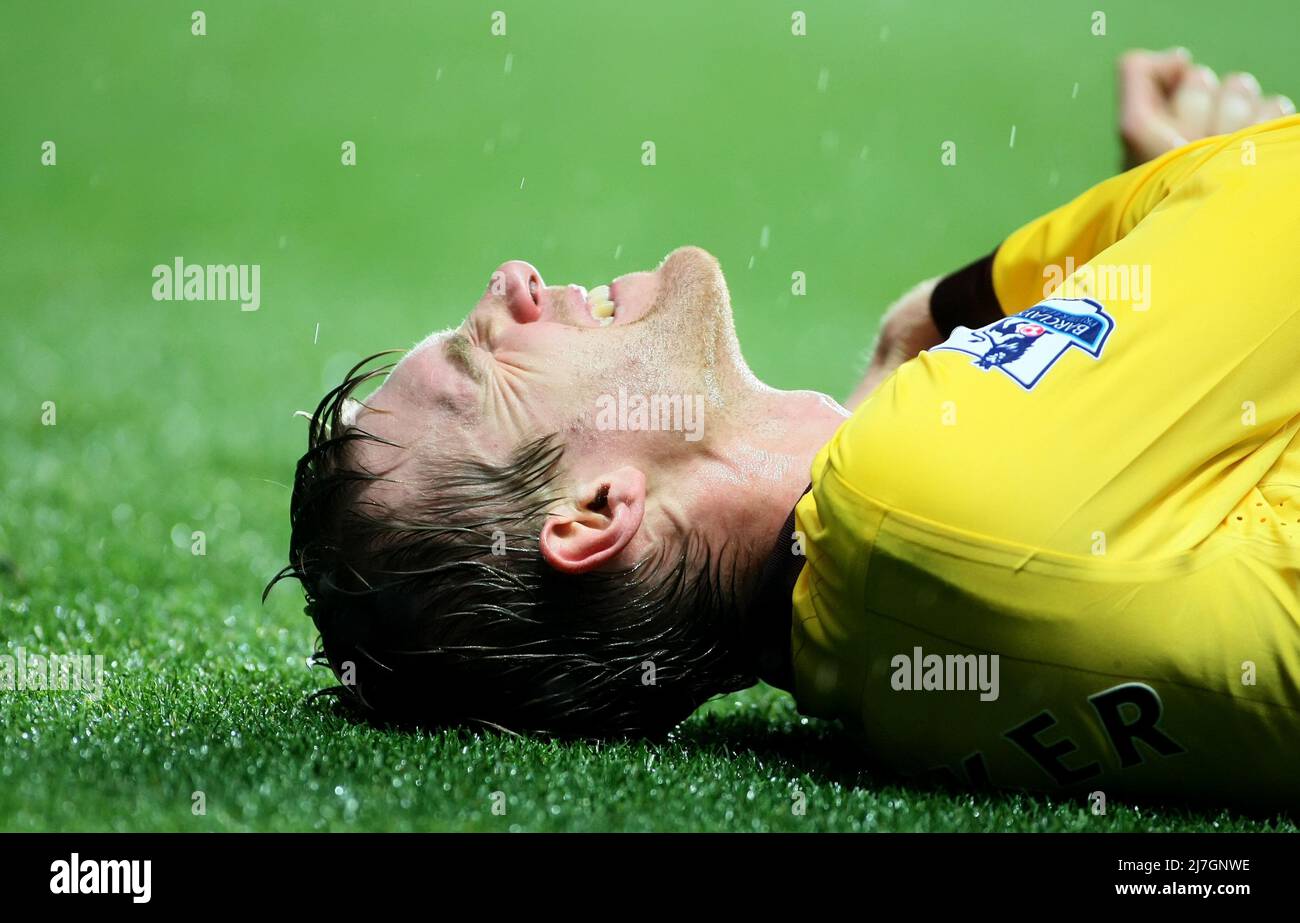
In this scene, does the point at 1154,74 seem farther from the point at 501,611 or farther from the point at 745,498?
the point at 501,611

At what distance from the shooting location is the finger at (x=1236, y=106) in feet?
10.7

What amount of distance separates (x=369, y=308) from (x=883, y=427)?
263 inches

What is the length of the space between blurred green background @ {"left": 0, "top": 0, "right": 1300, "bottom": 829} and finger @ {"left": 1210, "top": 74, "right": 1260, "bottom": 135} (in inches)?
66.5

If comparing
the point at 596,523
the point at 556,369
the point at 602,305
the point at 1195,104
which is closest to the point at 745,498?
the point at 596,523

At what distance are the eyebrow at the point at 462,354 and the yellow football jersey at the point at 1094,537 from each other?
2.19 feet

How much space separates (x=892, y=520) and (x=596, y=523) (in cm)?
56

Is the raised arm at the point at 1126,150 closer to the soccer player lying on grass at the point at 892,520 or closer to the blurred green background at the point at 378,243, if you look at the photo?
the soccer player lying on grass at the point at 892,520

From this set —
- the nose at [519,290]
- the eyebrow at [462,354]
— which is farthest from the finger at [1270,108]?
the eyebrow at [462,354]

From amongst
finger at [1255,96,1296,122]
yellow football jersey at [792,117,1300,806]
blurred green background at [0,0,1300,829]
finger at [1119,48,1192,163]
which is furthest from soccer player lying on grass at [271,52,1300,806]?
finger at [1255,96,1296,122]

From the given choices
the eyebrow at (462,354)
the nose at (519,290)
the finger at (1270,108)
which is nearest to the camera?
the eyebrow at (462,354)

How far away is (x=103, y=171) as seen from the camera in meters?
10.8

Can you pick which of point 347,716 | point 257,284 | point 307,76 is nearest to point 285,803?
point 347,716

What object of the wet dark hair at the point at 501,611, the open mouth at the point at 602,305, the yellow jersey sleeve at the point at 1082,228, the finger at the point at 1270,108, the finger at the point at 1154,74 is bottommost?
the wet dark hair at the point at 501,611

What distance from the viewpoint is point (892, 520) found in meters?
2.19
